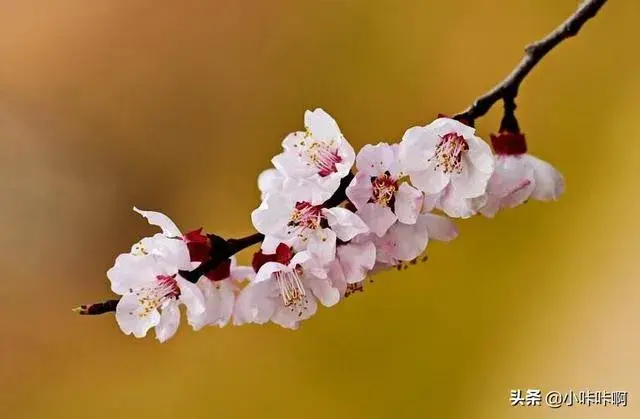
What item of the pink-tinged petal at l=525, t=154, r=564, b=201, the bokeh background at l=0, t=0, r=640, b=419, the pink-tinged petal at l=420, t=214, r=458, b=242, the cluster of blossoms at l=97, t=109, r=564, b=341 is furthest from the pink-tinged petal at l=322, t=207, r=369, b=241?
the bokeh background at l=0, t=0, r=640, b=419

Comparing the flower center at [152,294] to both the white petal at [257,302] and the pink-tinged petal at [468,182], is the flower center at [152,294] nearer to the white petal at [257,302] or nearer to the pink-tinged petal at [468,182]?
the white petal at [257,302]

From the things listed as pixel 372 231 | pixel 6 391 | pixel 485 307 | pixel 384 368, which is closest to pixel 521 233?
pixel 485 307

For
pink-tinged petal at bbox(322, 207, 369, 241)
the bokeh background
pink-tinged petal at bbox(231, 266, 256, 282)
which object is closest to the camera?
pink-tinged petal at bbox(322, 207, 369, 241)

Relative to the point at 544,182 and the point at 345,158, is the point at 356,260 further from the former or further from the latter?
the point at 544,182

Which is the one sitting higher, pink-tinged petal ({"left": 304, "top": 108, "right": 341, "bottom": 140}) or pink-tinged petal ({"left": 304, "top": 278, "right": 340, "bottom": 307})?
pink-tinged petal ({"left": 304, "top": 108, "right": 341, "bottom": 140})

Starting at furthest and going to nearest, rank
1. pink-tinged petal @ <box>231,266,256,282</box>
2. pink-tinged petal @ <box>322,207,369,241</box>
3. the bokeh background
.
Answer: the bokeh background → pink-tinged petal @ <box>231,266,256,282</box> → pink-tinged petal @ <box>322,207,369,241</box>

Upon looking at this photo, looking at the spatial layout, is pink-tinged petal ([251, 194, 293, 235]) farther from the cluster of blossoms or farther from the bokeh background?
the bokeh background

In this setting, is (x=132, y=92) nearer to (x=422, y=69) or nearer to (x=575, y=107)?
(x=422, y=69)
